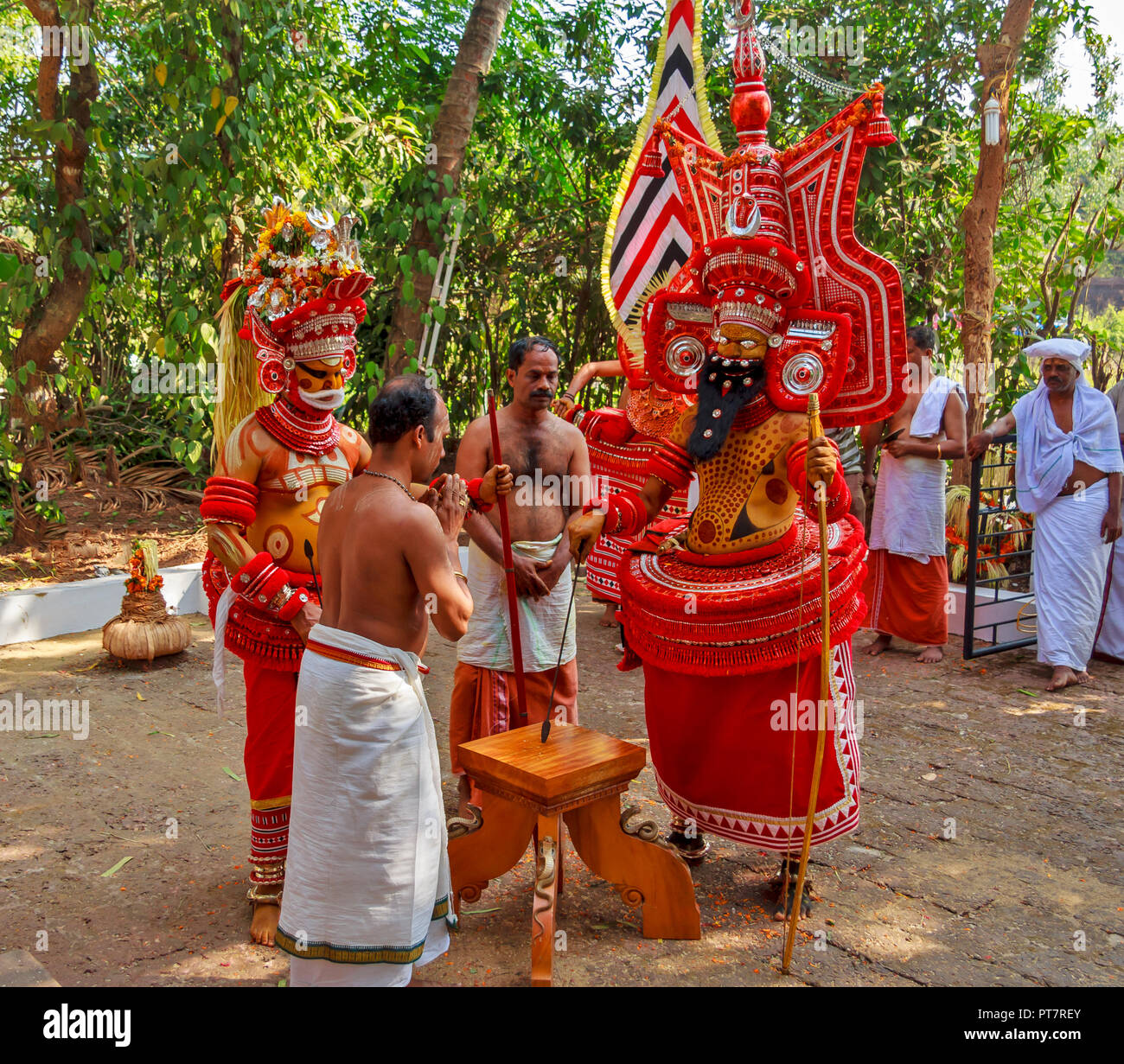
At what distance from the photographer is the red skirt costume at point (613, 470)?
19.4 feet

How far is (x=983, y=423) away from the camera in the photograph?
368 inches

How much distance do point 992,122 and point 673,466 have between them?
5.68 m

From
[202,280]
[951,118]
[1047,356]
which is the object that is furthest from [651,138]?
[951,118]

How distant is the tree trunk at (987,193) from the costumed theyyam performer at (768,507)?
501 centimetres

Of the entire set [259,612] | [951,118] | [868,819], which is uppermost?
[951,118]

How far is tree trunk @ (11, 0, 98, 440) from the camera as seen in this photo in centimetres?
598

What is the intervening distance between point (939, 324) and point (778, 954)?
7788mm

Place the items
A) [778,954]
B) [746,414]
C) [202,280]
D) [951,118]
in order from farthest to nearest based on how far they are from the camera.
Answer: [951,118] → [202,280] → [746,414] → [778,954]

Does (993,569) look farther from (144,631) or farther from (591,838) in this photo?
(144,631)

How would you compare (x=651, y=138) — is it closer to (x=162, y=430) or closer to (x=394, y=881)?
(x=394, y=881)

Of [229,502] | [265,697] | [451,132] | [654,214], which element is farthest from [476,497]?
[451,132]

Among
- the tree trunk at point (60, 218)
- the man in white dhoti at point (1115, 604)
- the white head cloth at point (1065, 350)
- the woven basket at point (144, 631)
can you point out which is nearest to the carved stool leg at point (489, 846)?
the woven basket at point (144, 631)

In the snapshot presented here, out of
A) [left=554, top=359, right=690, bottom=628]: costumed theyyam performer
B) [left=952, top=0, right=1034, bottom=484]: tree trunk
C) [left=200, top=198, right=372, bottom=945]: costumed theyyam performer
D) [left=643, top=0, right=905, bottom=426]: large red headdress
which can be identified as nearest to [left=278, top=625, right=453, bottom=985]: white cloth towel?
[left=200, top=198, right=372, bottom=945]: costumed theyyam performer

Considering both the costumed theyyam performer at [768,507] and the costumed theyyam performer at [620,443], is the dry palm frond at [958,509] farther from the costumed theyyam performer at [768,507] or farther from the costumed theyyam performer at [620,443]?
the costumed theyyam performer at [768,507]
